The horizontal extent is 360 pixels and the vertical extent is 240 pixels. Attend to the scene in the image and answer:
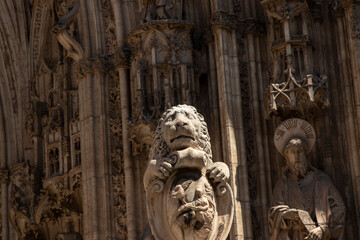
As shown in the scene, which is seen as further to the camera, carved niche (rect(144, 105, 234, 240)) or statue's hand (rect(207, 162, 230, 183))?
statue's hand (rect(207, 162, 230, 183))

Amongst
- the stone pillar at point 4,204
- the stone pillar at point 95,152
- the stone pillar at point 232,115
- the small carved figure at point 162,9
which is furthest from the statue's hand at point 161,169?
the stone pillar at point 4,204

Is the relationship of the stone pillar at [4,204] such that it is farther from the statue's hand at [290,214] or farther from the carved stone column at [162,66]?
the statue's hand at [290,214]

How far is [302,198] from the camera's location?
462 inches

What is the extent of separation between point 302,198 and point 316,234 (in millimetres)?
521

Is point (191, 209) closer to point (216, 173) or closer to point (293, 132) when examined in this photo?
point (216, 173)

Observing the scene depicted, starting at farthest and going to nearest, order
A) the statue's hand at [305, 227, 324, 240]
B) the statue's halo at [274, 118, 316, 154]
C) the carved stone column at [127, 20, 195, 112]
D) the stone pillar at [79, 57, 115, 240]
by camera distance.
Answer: the stone pillar at [79, 57, 115, 240] → the carved stone column at [127, 20, 195, 112] → the statue's halo at [274, 118, 316, 154] → the statue's hand at [305, 227, 324, 240]

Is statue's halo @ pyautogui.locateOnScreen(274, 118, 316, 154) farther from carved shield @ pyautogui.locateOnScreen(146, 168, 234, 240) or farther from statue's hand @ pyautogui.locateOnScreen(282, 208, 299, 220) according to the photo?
carved shield @ pyautogui.locateOnScreen(146, 168, 234, 240)

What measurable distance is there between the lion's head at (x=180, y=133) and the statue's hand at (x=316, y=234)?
341cm

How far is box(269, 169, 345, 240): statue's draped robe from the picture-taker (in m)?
11.5

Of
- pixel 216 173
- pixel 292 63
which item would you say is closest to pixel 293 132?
pixel 292 63

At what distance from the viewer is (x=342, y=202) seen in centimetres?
1166

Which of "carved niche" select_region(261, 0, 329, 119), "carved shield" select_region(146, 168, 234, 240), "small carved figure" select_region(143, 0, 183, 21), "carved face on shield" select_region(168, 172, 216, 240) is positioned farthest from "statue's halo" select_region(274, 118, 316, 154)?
"carved face on shield" select_region(168, 172, 216, 240)

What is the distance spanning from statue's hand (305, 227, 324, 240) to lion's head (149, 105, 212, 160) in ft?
11.2

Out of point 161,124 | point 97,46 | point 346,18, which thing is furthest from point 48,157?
point 161,124
